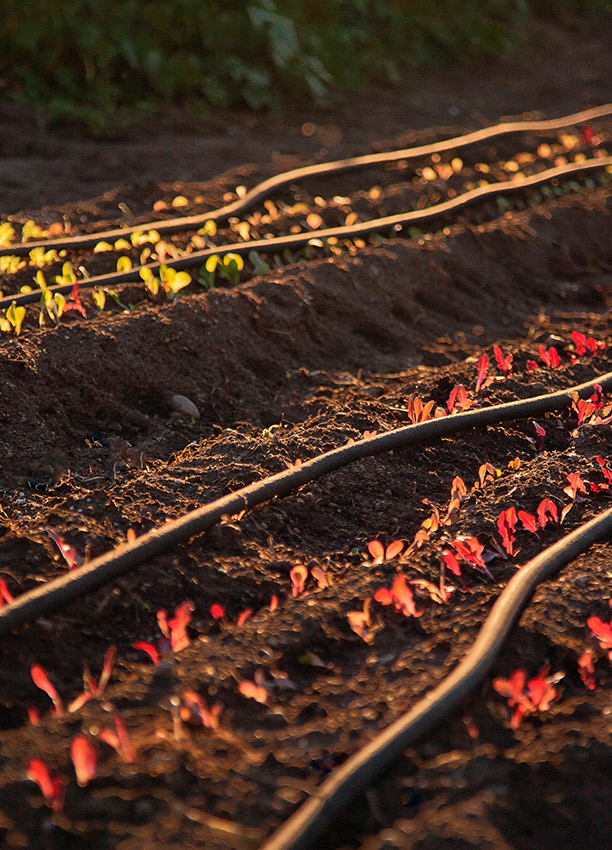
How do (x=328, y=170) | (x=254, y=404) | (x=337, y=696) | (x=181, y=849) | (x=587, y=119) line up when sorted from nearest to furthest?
(x=181, y=849)
(x=337, y=696)
(x=254, y=404)
(x=328, y=170)
(x=587, y=119)

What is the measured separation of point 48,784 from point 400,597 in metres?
0.96

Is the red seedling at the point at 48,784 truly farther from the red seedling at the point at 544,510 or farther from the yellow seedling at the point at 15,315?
the yellow seedling at the point at 15,315

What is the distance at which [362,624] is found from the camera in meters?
2.08

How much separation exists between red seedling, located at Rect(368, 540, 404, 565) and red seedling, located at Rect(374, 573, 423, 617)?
138 millimetres

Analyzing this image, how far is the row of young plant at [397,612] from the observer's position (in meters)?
1.73

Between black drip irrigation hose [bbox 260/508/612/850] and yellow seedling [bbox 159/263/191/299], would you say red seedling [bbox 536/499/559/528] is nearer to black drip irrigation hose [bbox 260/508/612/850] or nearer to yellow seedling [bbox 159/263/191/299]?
black drip irrigation hose [bbox 260/508/612/850]

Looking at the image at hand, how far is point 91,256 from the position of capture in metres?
4.27

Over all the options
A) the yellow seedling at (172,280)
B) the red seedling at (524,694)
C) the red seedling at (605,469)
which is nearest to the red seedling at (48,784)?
the red seedling at (524,694)

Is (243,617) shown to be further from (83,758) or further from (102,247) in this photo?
(102,247)

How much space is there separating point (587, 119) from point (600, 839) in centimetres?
768

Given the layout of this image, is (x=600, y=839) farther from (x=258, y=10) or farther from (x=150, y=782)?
(x=258, y=10)

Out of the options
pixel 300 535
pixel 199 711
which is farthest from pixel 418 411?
pixel 199 711

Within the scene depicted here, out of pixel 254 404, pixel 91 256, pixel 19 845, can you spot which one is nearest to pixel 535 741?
pixel 19 845

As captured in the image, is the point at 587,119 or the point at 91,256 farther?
the point at 587,119
